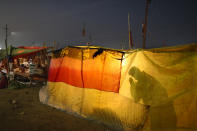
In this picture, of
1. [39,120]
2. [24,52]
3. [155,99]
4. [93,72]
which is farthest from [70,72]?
[24,52]

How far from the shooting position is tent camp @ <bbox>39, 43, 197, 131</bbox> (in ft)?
12.3

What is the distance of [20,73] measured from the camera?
12047 millimetres

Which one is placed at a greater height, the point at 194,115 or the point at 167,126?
the point at 194,115

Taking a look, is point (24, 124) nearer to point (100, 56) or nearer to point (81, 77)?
point (81, 77)

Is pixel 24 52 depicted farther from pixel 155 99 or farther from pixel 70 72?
pixel 155 99

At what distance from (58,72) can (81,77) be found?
1910mm

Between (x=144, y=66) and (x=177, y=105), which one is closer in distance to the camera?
(x=177, y=105)

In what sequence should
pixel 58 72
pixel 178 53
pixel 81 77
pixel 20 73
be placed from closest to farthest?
pixel 178 53 → pixel 81 77 → pixel 58 72 → pixel 20 73

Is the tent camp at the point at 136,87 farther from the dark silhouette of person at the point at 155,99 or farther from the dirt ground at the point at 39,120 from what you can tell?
the dirt ground at the point at 39,120

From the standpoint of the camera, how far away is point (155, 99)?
395 centimetres

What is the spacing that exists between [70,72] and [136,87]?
3.64m

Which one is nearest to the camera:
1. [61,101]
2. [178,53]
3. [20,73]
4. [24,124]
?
[178,53]

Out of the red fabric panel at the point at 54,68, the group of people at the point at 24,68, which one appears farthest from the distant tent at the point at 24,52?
the red fabric panel at the point at 54,68

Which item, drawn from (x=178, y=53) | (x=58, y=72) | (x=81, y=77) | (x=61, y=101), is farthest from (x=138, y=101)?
(x=58, y=72)
